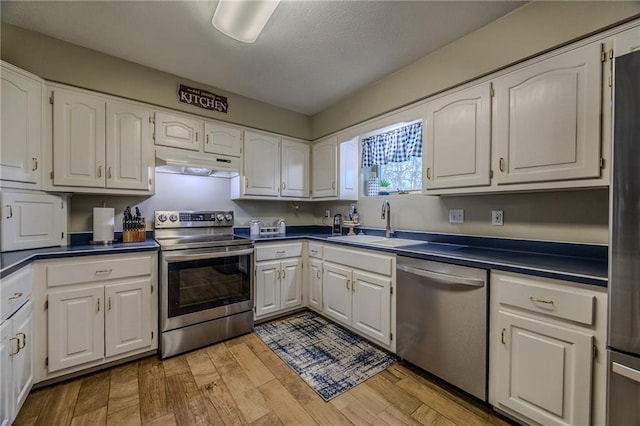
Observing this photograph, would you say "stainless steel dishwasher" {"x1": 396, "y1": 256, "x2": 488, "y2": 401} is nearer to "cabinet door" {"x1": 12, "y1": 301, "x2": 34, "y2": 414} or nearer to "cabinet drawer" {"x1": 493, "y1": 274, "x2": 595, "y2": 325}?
"cabinet drawer" {"x1": 493, "y1": 274, "x2": 595, "y2": 325}

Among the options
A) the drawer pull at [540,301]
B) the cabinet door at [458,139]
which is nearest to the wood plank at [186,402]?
the drawer pull at [540,301]

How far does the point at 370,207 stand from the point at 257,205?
4.63ft

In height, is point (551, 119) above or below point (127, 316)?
above

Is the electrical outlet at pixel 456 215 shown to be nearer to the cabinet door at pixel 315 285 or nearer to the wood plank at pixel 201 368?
the cabinet door at pixel 315 285

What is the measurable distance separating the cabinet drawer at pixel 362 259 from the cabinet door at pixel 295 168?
3.32 feet

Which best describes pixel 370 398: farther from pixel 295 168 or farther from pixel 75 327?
pixel 295 168

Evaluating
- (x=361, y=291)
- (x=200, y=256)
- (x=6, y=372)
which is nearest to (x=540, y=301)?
(x=361, y=291)

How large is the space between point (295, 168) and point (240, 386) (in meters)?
2.40

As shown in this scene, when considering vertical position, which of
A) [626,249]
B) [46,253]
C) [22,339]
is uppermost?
[626,249]

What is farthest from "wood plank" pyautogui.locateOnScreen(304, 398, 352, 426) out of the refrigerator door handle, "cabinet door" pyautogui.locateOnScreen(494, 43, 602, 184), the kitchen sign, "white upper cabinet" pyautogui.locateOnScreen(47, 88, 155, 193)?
the kitchen sign

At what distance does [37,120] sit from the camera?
188cm

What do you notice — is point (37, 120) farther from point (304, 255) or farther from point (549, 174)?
point (549, 174)

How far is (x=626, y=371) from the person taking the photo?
3.46 feet

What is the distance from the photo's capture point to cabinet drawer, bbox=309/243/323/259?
281 cm
